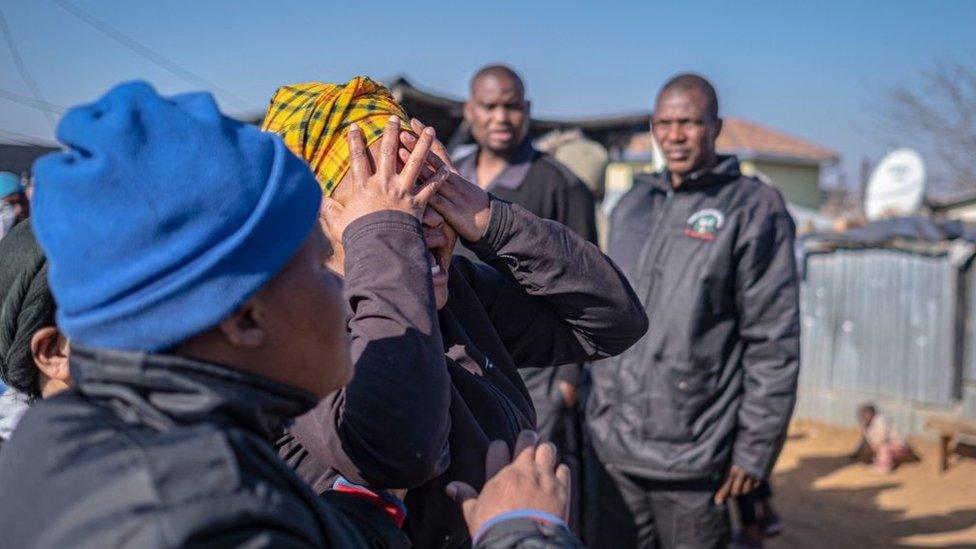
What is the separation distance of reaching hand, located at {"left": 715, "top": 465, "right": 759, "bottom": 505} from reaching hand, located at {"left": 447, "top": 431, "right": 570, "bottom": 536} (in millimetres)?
2718

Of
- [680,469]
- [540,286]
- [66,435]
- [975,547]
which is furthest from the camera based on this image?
[975,547]

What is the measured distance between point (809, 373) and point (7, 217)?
405 inches

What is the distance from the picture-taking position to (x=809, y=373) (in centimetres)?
1216

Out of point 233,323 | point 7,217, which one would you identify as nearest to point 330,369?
point 233,323

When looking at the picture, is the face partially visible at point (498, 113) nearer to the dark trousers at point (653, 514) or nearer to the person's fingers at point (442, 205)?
the dark trousers at point (653, 514)

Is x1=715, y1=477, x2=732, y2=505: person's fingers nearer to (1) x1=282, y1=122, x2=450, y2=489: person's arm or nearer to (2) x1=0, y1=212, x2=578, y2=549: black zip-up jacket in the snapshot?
(1) x1=282, y1=122, x2=450, y2=489: person's arm

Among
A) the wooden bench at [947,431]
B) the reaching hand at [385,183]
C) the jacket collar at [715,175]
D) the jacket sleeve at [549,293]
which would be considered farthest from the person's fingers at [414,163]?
the wooden bench at [947,431]

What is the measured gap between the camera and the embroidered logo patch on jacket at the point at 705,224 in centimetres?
398

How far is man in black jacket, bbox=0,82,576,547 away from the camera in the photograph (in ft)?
3.25

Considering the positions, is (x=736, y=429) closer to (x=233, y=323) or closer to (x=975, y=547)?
(x=233, y=323)

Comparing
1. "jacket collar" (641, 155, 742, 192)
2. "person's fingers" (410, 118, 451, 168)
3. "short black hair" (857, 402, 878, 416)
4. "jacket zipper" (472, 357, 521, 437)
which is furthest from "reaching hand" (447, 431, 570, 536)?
"short black hair" (857, 402, 878, 416)

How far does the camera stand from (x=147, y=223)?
108 centimetres

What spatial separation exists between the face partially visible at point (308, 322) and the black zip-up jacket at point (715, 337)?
2.87 metres

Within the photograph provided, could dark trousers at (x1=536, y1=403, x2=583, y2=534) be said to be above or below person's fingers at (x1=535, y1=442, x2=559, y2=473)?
below
